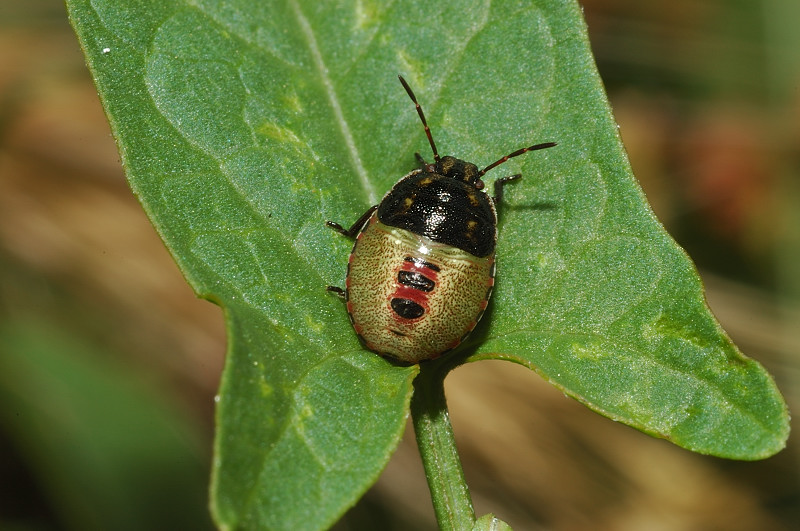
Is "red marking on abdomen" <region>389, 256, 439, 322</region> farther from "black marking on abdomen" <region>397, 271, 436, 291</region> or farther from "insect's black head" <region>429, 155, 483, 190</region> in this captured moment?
"insect's black head" <region>429, 155, 483, 190</region>

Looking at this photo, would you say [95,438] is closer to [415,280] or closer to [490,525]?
[415,280]

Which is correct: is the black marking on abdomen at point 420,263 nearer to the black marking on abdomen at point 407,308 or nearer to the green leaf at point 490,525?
the black marking on abdomen at point 407,308

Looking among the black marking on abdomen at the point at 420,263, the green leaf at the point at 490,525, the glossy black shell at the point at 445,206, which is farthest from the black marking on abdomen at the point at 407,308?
the green leaf at the point at 490,525

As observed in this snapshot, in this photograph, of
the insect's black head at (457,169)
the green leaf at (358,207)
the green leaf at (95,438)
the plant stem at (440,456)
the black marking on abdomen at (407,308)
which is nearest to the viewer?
the green leaf at (358,207)

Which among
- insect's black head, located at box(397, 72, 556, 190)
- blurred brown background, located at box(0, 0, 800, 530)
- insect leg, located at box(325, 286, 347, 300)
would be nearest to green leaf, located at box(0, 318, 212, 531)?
blurred brown background, located at box(0, 0, 800, 530)

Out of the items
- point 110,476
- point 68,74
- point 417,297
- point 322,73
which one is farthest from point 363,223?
point 68,74

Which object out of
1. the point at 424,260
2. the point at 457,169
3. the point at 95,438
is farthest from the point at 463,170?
the point at 95,438

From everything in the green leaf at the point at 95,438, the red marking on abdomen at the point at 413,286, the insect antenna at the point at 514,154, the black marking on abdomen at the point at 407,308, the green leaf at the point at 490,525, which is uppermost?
the insect antenna at the point at 514,154
